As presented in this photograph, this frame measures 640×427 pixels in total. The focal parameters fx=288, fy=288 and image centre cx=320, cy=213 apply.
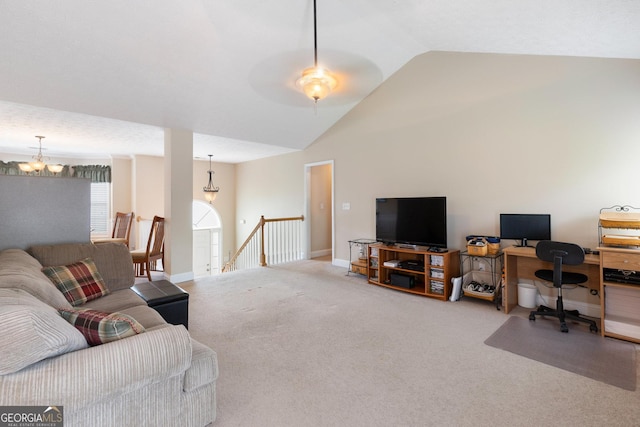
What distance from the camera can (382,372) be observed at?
7.21 ft

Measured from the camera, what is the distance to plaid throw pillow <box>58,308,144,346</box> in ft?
4.41

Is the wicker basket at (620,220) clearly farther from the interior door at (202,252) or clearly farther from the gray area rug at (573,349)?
the interior door at (202,252)

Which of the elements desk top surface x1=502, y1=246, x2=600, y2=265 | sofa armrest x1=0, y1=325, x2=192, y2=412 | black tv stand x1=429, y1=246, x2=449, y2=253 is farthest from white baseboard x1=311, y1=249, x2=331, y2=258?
sofa armrest x1=0, y1=325, x2=192, y2=412

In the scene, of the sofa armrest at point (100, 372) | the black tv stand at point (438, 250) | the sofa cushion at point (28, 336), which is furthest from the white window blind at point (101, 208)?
the black tv stand at point (438, 250)

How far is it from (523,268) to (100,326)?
14.2 feet

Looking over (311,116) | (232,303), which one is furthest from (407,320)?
(311,116)

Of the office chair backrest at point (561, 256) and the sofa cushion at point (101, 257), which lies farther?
the office chair backrest at point (561, 256)

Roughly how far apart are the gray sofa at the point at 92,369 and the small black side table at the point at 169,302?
66 cm

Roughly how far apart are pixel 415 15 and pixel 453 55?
54.4 inches

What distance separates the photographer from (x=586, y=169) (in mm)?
3254

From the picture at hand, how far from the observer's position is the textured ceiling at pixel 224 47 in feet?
8.50

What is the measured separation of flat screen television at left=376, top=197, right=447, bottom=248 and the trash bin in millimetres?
1035

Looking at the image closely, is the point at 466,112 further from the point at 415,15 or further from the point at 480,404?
the point at 480,404

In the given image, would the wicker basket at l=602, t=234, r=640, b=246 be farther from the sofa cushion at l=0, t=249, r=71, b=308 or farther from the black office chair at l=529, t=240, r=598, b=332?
the sofa cushion at l=0, t=249, r=71, b=308
